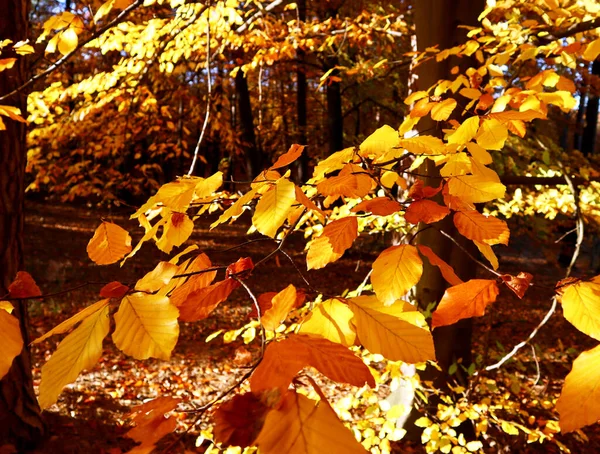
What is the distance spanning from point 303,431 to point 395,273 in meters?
0.45

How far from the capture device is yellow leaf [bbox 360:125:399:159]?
3.66ft

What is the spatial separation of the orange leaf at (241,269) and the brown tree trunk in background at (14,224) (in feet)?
7.31

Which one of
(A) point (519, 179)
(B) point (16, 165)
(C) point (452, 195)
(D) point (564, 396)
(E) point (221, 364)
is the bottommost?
(E) point (221, 364)

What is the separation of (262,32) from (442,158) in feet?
14.7

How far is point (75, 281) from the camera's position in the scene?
7688 mm

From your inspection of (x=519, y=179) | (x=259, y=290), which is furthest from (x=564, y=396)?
(x=259, y=290)

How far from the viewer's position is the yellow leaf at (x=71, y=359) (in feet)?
2.23

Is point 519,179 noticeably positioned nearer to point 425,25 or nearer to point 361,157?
point 425,25

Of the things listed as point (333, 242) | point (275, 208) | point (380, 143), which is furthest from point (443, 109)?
point (275, 208)

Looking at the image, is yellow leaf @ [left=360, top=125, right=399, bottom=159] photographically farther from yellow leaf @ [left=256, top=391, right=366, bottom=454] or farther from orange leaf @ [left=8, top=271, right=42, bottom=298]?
orange leaf @ [left=8, top=271, right=42, bottom=298]

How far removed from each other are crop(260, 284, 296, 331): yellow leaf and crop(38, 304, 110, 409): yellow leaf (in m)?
0.27

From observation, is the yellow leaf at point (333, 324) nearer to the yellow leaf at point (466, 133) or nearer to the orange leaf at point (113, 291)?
the orange leaf at point (113, 291)

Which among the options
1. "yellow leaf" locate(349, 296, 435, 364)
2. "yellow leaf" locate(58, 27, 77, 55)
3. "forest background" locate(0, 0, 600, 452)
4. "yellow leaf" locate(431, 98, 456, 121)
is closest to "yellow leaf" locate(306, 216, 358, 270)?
"forest background" locate(0, 0, 600, 452)

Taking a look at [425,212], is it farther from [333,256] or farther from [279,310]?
[279,310]
